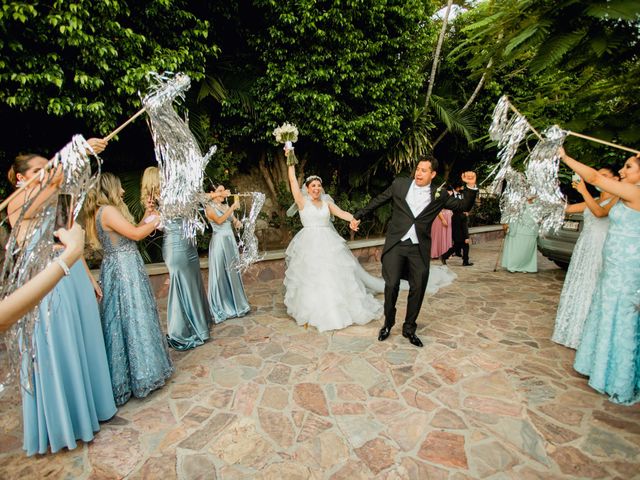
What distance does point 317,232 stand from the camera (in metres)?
4.87

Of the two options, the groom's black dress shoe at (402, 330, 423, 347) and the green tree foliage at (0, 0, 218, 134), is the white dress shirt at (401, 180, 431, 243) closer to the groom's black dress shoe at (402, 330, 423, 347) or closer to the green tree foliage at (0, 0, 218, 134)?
the groom's black dress shoe at (402, 330, 423, 347)

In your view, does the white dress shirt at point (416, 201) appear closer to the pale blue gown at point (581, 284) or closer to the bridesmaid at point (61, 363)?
the pale blue gown at point (581, 284)

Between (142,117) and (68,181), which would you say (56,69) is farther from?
(68,181)

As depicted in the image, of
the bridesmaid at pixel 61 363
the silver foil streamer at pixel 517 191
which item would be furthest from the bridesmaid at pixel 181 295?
the silver foil streamer at pixel 517 191

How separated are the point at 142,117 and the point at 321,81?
368 centimetres

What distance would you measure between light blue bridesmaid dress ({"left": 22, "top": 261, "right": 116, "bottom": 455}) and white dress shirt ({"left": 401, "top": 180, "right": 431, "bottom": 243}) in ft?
10.7

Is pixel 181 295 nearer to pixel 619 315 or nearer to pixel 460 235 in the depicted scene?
pixel 619 315

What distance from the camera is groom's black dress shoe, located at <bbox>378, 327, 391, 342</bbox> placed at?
4.18 metres

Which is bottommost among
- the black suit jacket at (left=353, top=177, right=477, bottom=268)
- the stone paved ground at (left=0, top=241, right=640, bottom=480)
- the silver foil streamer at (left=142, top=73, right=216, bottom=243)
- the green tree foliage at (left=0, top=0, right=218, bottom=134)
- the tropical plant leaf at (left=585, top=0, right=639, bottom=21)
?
the stone paved ground at (left=0, top=241, right=640, bottom=480)

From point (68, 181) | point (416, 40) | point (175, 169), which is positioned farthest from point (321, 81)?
point (68, 181)

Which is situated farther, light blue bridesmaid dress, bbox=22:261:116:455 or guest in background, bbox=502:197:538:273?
guest in background, bbox=502:197:538:273

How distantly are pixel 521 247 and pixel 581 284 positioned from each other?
3.67 m

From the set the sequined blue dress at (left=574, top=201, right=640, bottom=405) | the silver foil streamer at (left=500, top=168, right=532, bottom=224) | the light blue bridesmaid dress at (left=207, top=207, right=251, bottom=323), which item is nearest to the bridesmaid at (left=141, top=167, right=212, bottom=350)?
the light blue bridesmaid dress at (left=207, top=207, right=251, bottom=323)

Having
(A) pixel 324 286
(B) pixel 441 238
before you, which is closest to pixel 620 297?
(A) pixel 324 286
